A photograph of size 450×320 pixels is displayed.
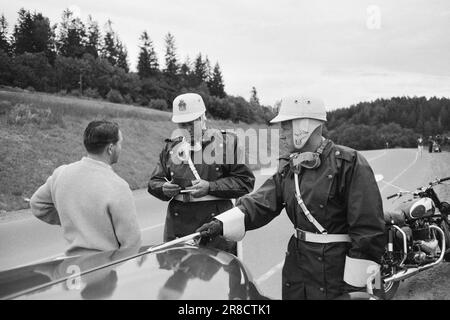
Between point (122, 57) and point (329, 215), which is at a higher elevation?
point (122, 57)

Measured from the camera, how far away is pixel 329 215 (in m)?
2.40

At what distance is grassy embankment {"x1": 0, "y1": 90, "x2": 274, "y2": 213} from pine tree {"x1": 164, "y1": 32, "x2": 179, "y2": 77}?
66425mm

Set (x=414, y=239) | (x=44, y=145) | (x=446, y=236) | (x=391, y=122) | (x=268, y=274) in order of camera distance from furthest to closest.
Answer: (x=391, y=122) < (x=44, y=145) < (x=268, y=274) < (x=446, y=236) < (x=414, y=239)

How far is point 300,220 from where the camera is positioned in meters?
2.53

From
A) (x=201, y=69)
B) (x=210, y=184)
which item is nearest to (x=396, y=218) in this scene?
(x=210, y=184)

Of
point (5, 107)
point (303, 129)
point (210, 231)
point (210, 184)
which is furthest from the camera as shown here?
point (5, 107)

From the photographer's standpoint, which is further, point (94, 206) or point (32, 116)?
point (32, 116)

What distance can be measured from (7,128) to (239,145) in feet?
54.4

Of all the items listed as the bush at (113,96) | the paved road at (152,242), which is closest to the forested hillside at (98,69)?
the bush at (113,96)

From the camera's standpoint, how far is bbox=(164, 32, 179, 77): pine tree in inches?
3593

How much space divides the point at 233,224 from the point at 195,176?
87 centimetres

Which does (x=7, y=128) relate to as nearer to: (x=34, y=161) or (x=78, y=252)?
(x=34, y=161)

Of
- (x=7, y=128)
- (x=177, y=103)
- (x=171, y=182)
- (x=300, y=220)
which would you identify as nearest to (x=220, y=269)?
(x=300, y=220)

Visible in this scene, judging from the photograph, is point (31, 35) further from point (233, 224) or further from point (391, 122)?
point (391, 122)
